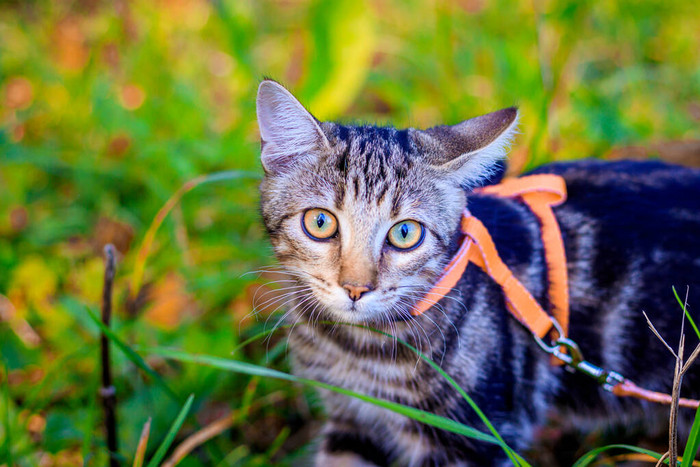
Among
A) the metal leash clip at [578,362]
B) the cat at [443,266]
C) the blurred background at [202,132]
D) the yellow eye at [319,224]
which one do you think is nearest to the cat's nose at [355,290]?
the cat at [443,266]

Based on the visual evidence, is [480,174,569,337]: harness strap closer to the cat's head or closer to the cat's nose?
the cat's head

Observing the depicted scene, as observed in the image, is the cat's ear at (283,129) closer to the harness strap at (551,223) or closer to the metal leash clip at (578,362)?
the harness strap at (551,223)

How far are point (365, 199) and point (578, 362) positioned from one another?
71 centimetres

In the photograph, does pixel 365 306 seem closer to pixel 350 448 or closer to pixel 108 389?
pixel 350 448

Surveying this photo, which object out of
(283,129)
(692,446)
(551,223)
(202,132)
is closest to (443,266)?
(551,223)

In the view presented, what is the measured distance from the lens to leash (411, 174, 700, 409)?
138 centimetres

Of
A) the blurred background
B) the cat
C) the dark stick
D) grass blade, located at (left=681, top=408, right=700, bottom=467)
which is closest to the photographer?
grass blade, located at (left=681, top=408, right=700, bottom=467)

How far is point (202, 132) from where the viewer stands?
107 inches

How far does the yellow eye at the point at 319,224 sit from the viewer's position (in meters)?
1.34

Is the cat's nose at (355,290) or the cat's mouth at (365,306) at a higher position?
the cat's nose at (355,290)

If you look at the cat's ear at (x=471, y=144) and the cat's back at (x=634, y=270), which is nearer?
the cat's ear at (x=471, y=144)

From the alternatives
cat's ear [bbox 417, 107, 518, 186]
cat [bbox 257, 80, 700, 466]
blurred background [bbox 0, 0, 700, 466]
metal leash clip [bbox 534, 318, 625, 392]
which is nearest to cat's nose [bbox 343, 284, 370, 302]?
cat [bbox 257, 80, 700, 466]

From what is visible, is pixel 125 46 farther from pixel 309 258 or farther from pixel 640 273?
pixel 640 273

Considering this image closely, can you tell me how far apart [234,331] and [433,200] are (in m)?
1.06
